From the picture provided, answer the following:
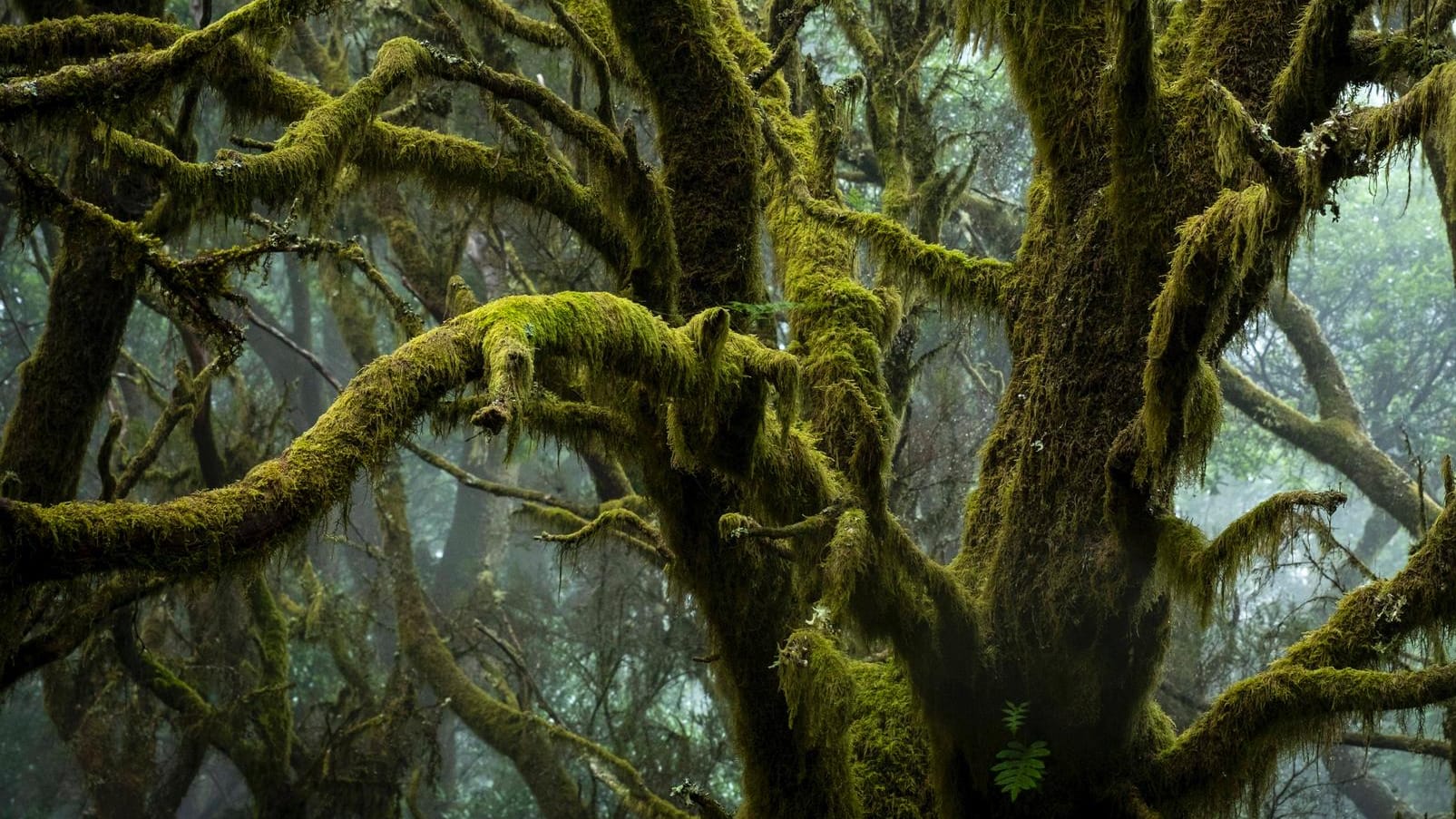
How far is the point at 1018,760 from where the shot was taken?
4.46m

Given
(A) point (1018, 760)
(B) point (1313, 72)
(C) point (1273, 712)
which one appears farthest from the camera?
(A) point (1018, 760)

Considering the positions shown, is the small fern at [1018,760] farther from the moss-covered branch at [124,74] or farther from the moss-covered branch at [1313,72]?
the moss-covered branch at [124,74]

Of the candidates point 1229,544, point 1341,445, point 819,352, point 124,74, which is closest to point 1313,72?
point 1229,544

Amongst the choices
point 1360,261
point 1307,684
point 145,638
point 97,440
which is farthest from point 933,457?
point 1360,261

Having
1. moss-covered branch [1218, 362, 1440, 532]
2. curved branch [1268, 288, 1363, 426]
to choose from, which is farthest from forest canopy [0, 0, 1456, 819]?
curved branch [1268, 288, 1363, 426]

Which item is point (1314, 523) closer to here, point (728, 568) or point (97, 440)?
point (728, 568)

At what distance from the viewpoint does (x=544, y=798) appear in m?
9.98

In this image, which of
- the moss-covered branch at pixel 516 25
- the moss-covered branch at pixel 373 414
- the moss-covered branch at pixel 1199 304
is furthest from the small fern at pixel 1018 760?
the moss-covered branch at pixel 516 25

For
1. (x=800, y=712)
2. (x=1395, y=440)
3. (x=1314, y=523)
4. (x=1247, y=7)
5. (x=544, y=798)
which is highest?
(x=1395, y=440)

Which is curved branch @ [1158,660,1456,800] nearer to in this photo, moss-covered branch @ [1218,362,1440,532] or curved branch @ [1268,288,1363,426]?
moss-covered branch @ [1218,362,1440,532]

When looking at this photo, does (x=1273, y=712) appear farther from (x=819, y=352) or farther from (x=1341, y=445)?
(x=1341, y=445)

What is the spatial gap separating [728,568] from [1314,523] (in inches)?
79.3

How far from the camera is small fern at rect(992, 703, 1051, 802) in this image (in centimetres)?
430

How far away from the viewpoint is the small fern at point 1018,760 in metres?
4.30
